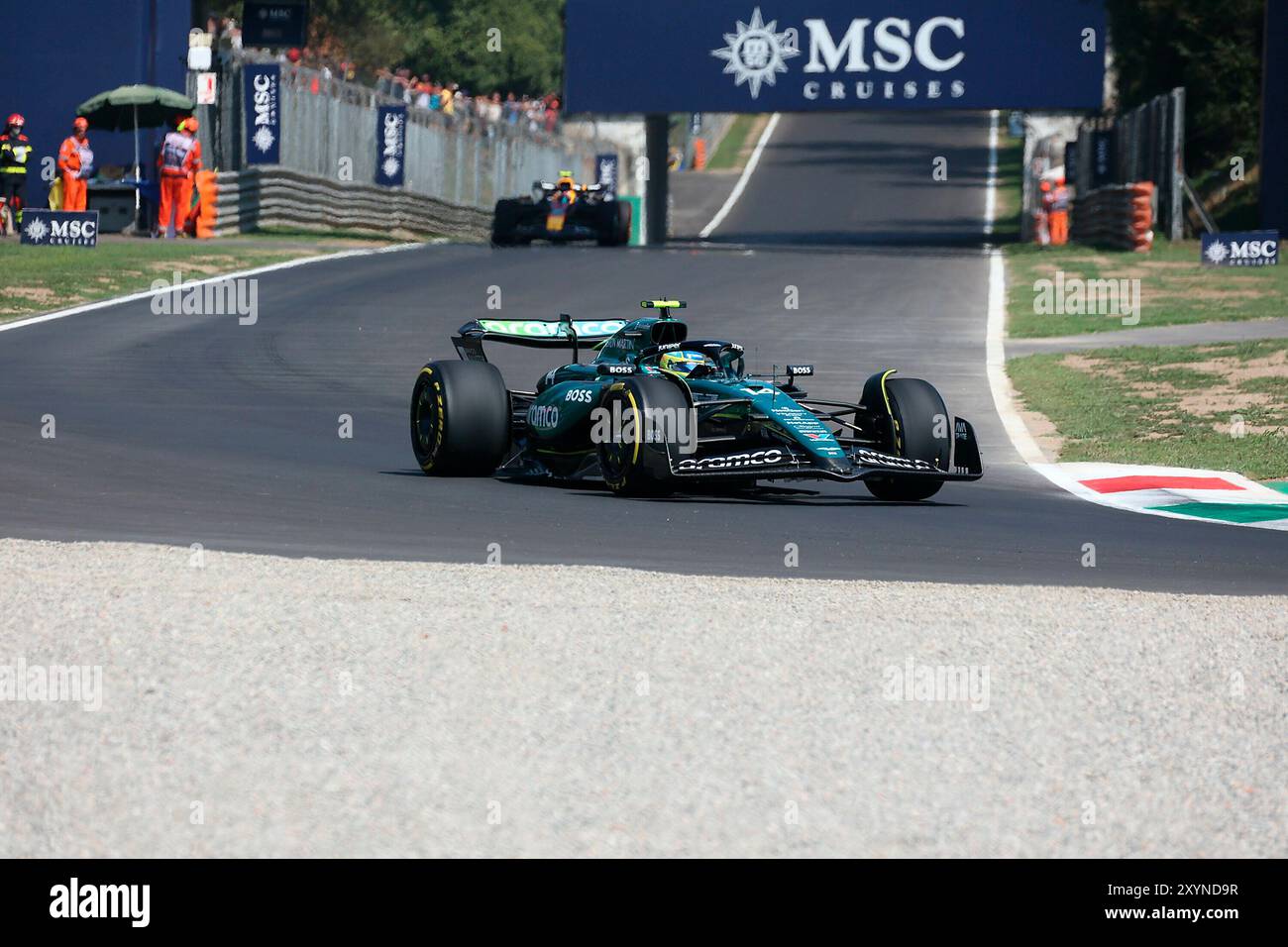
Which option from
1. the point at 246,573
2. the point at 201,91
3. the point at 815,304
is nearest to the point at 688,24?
the point at 201,91

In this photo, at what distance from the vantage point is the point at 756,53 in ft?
157

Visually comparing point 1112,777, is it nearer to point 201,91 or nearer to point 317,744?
point 317,744

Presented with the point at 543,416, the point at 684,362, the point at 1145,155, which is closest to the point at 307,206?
the point at 1145,155

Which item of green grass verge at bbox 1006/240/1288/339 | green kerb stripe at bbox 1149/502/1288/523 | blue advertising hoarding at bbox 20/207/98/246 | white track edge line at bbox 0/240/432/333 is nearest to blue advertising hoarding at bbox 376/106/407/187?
white track edge line at bbox 0/240/432/333

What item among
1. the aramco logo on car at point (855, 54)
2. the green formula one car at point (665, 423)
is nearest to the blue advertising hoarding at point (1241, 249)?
the aramco logo on car at point (855, 54)

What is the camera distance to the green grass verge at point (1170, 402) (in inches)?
569

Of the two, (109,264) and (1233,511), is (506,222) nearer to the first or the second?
(109,264)

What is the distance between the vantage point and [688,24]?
4831cm

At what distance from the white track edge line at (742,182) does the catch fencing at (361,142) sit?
5991 mm

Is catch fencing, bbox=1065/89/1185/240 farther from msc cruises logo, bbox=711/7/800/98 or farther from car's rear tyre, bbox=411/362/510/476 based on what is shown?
car's rear tyre, bbox=411/362/510/476

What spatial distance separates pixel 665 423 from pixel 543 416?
1.35m

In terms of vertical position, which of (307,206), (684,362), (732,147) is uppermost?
(732,147)

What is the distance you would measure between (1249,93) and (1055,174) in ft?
25.3

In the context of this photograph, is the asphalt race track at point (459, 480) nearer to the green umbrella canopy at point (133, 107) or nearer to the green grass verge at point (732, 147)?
the green umbrella canopy at point (133, 107)
